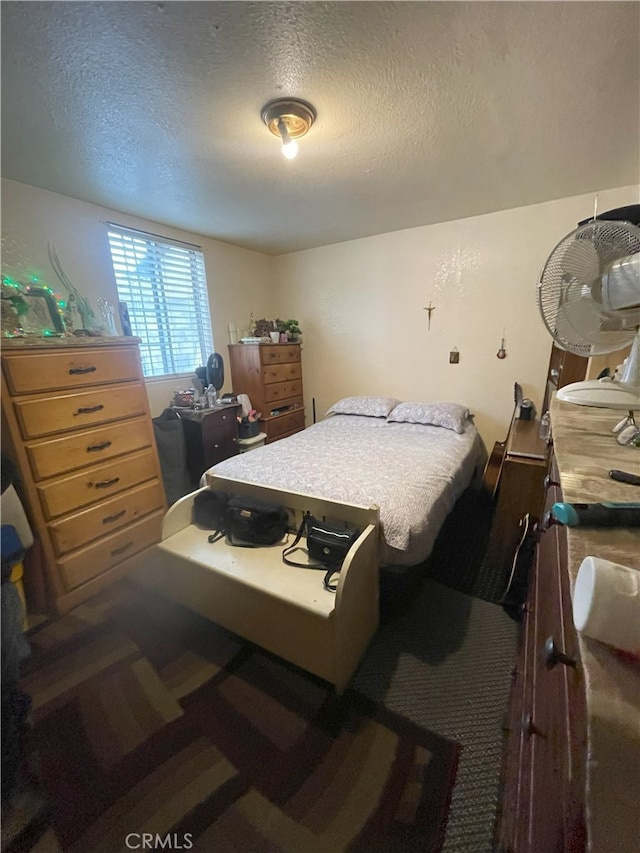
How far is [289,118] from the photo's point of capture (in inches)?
53.7

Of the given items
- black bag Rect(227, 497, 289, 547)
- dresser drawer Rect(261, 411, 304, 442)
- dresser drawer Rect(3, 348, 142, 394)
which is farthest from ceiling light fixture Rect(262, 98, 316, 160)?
dresser drawer Rect(261, 411, 304, 442)

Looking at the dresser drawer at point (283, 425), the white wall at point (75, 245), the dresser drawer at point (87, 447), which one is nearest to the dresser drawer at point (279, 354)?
the white wall at point (75, 245)

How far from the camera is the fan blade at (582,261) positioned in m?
1.00

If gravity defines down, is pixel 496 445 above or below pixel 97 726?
above

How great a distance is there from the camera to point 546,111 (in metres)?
1.39

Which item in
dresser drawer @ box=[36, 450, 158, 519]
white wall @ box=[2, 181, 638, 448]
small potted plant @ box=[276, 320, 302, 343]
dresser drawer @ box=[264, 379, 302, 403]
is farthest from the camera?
small potted plant @ box=[276, 320, 302, 343]

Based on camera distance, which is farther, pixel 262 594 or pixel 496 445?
pixel 496 445

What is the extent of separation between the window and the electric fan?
2.65 meters

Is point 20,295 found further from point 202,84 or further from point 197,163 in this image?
point 202,84

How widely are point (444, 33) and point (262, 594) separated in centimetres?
204

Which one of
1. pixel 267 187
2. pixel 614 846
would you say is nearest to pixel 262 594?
pixel 614 846

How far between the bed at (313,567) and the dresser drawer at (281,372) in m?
1.22

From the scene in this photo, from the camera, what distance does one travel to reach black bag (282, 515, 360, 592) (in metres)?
1.39

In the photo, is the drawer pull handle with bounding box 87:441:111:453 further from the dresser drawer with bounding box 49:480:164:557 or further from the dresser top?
the dresser top
